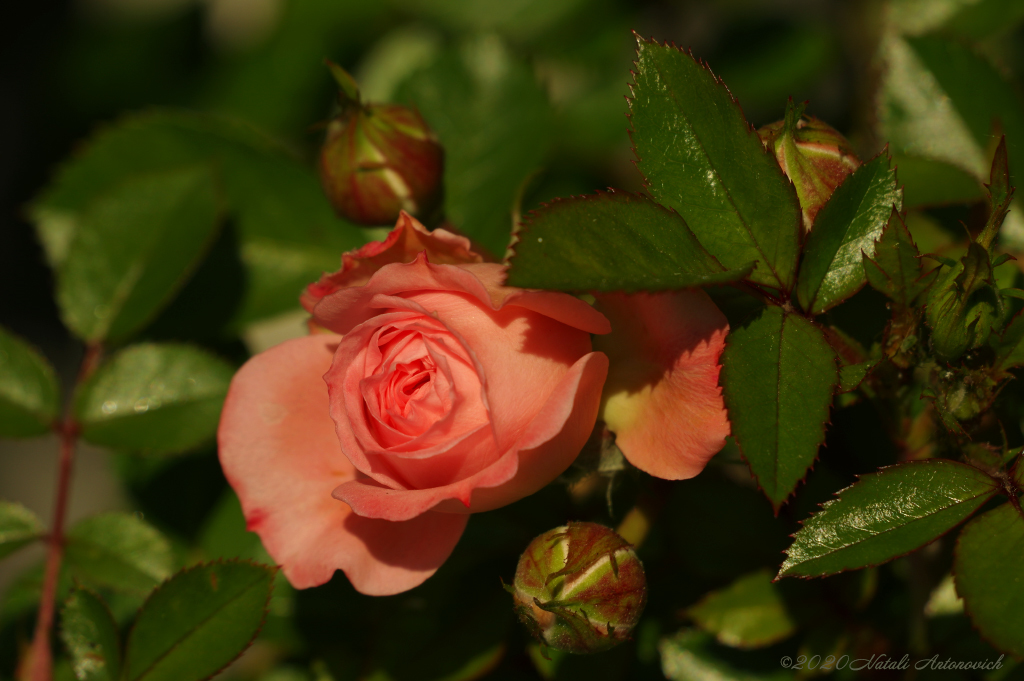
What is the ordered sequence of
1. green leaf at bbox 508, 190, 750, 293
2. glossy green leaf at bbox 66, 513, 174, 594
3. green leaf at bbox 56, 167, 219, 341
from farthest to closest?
green leaf at bbox 56, 167, 219, 341 → glossy green leaf at bbox 66, 513, 174, 594 → green leaf at bbox 508, 190, 750, 293

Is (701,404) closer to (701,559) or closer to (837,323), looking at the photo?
(837,323)

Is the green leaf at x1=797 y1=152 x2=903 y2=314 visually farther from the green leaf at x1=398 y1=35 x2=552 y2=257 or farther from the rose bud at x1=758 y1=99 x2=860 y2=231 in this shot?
the green leaf at x1=398 y1=35 x2=552 y2=257

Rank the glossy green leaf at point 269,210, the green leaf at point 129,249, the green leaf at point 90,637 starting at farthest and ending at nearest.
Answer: the glossy green leaf at point 269,210
the green leaf at point 129,249
the green leaf at point 90,637

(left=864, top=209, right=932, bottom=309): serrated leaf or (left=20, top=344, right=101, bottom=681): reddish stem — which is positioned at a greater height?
(left=864, top=209, right=932, bottom=309): serrated leaf

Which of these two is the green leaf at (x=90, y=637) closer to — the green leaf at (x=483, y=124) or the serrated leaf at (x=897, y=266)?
the green leaf at (x=483, y=124)

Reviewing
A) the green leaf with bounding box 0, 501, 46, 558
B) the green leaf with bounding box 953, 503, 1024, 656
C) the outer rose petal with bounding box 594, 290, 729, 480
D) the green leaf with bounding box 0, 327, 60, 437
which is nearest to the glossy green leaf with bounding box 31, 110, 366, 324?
the green leaf with bounding box 0, 327, 60, 437

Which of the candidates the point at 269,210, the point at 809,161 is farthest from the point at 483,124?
the point at 809,161

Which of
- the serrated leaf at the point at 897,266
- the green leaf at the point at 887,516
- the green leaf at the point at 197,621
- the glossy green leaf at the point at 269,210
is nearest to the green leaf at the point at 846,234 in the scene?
the serrated leaf at the point at 897,266

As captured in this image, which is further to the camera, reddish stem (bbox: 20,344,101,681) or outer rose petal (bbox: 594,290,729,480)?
reddish stem (bbox: 20,344,101,681)
